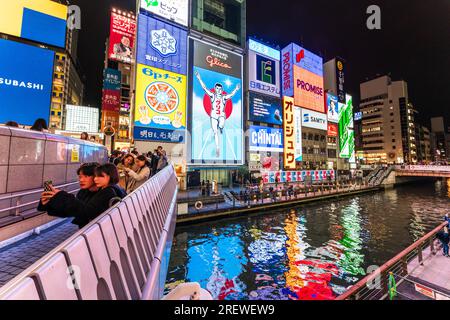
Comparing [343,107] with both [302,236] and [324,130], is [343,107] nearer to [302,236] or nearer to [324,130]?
[324,130]

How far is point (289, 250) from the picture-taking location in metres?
12.3

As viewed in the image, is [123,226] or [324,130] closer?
[123,226]

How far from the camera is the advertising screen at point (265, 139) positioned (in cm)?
3475

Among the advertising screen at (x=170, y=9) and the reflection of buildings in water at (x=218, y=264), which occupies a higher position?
the advertising screen at (x=170, y=9)

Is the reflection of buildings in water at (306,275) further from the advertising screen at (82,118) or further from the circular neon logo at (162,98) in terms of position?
the advertising screen at (82,118)

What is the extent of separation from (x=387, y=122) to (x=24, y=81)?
361ft

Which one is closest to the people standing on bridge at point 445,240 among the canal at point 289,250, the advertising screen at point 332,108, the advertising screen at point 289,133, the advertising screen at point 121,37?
the canal at point 289,250

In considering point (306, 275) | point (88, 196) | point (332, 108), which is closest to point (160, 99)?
point (306, 275)

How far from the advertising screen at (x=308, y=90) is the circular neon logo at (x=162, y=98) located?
27.6m

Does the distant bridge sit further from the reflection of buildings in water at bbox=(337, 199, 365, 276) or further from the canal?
the reflection of buildings in water at bbox=(337, 199, 365, 276)

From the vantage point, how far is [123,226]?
2.50 m

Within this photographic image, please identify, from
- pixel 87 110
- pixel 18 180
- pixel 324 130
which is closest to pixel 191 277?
pixel 18 180

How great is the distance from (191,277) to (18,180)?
24.9 feet

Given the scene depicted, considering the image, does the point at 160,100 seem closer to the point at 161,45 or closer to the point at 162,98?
the point at 162,98
